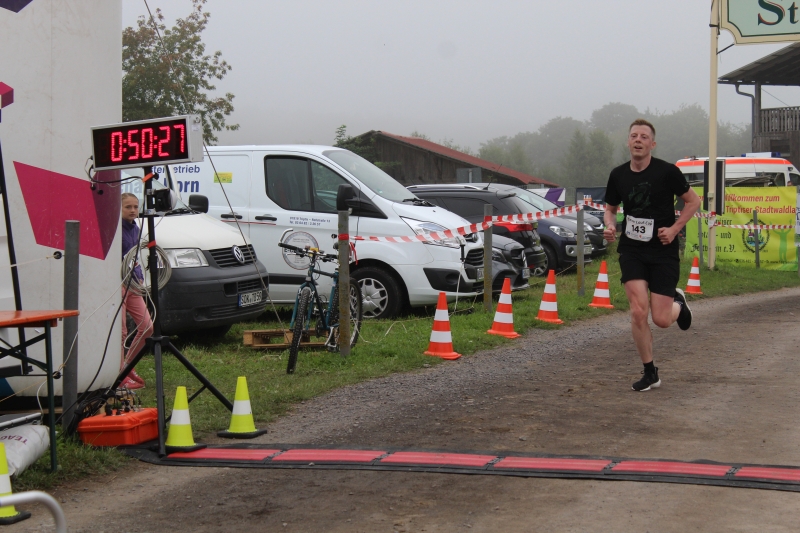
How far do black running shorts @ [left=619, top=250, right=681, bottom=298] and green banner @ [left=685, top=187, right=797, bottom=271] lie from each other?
12.9m

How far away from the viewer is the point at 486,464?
5.13 m

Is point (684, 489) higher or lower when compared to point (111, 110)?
lower

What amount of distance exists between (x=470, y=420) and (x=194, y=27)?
32.4 meters

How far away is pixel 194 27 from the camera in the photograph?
118 feet

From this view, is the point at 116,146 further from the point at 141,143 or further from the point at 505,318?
the point at 505,318

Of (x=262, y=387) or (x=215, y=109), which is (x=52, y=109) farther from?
(x=215, y=109)

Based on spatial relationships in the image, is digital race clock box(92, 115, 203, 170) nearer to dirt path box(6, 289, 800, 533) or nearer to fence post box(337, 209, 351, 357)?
dirt path box(6, 289, 800, 533)

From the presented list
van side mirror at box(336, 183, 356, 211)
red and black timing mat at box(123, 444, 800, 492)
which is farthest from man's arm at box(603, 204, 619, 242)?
van side mirror at box(336, 183, 356, 211)

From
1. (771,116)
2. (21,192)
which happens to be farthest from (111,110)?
(771,116)

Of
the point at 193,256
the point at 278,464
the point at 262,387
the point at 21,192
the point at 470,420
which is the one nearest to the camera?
the point at 278,464

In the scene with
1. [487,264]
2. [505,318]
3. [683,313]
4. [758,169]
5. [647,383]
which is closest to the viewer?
[647,383]

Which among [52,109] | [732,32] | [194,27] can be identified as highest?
[194,27]

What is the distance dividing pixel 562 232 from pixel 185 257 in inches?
386

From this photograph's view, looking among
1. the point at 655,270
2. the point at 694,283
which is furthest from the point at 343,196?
the point at 694,283
